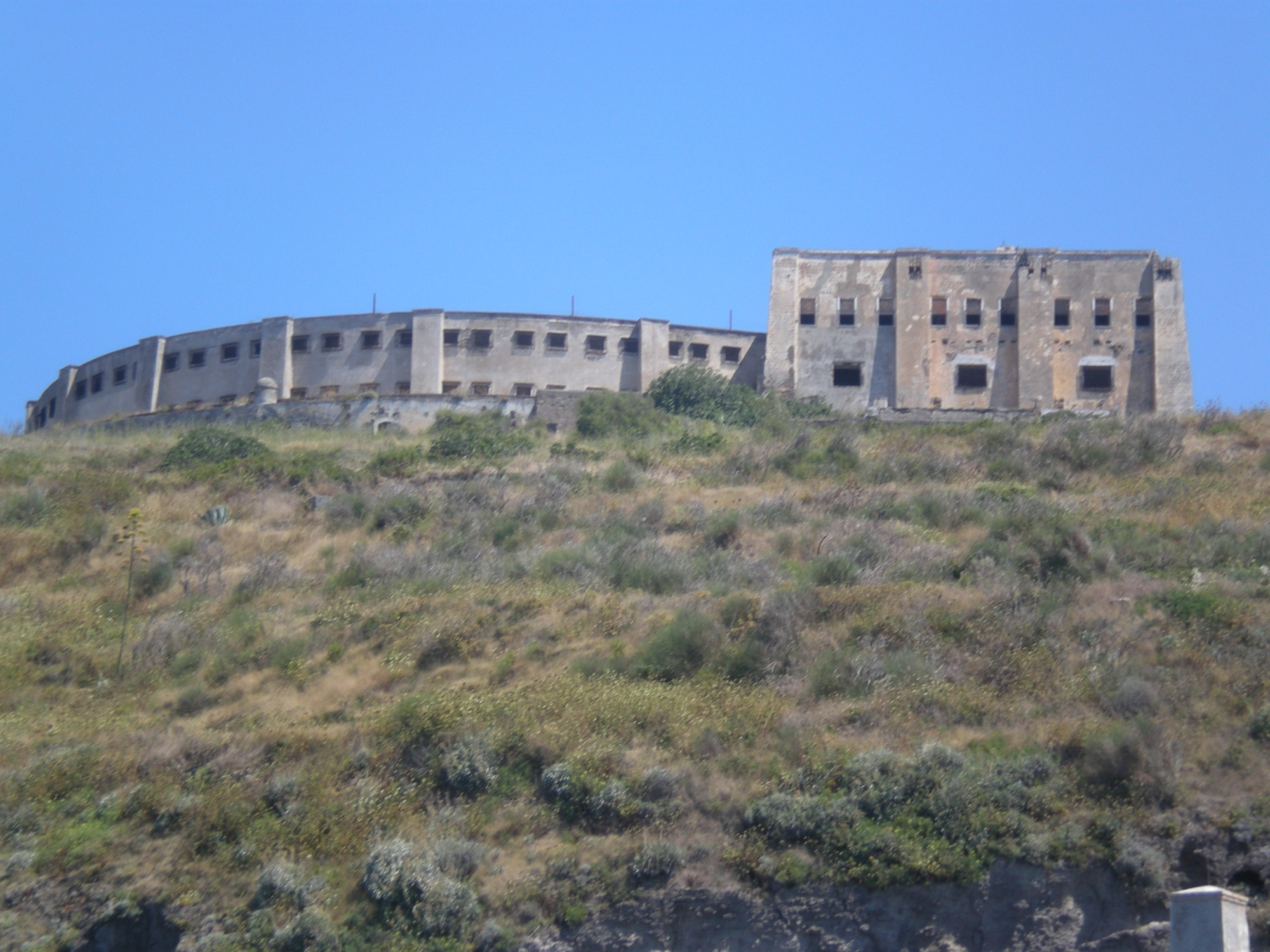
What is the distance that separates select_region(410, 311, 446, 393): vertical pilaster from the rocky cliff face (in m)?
34.3

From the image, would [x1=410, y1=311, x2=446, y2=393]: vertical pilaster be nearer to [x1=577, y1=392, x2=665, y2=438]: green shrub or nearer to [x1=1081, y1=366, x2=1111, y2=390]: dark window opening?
[x1=577, y1=392, x2=665, y2=438]: green shrub

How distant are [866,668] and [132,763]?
35.9 ft

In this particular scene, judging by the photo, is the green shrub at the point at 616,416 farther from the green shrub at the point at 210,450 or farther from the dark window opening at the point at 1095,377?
the dark window opening at the point at 1095,377

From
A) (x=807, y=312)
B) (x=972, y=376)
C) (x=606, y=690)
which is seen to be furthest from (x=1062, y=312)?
(x=606, y=690)

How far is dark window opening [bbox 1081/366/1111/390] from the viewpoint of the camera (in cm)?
4825

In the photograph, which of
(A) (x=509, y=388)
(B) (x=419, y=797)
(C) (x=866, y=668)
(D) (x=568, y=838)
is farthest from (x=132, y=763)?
(A) (x=509, y=388)

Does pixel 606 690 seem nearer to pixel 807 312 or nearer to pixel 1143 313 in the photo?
→ pixel 807 312

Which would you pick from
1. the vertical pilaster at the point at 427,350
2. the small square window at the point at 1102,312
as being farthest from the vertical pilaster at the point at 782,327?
the vertical pilaster at the point at 427,350

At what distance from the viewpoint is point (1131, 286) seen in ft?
161

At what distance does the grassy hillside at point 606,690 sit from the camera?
59.6 feet

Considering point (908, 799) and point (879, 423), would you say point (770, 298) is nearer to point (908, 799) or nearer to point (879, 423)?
point (879, 423)

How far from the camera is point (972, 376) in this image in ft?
160

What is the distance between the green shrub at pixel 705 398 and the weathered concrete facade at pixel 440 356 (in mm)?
3843

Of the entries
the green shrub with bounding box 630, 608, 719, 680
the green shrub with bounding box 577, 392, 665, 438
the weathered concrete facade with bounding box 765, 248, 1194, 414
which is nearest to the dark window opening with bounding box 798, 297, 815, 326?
the weathered concrete facade with bounding box 765, 248, 1194, 414
